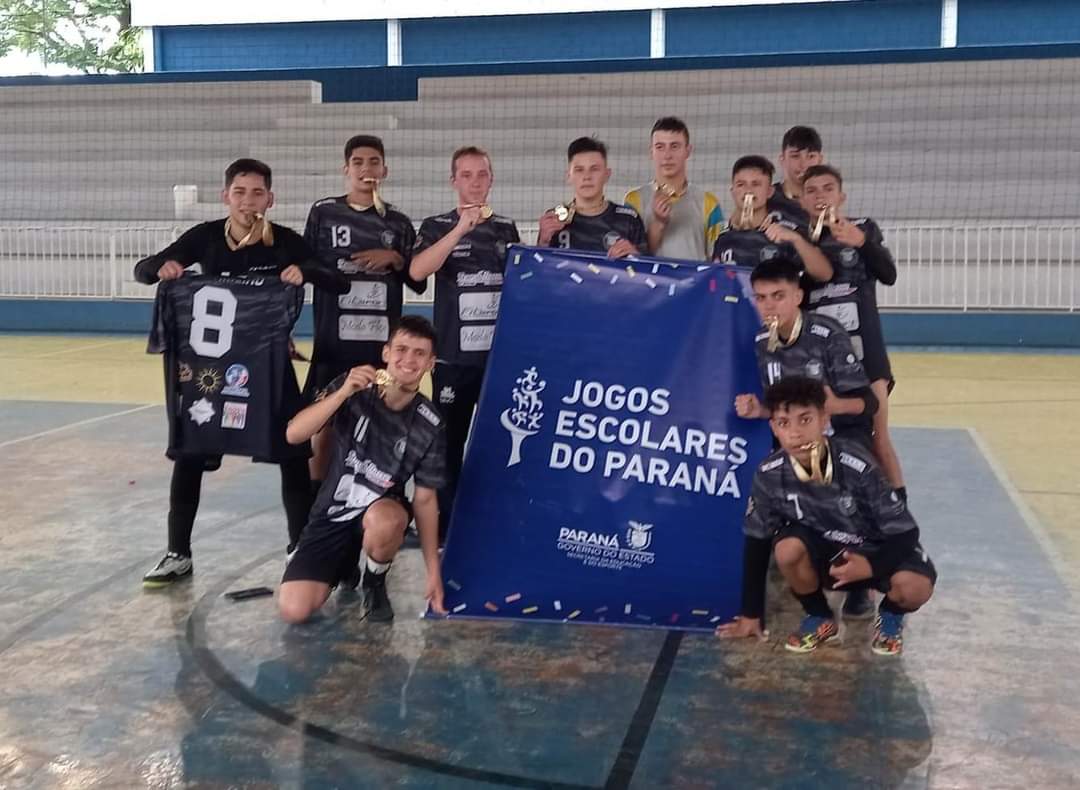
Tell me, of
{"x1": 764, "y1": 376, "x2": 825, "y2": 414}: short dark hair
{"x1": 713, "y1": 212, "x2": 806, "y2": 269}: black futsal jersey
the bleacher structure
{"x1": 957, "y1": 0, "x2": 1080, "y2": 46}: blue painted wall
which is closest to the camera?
{"x1": 764, "y1": 376, "x2": 825, "y2": 414}: short dark hair

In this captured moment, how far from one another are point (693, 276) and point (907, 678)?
1411 millimetres

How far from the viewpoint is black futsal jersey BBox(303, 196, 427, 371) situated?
181 inches

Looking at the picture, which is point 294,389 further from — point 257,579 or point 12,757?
point 12,757

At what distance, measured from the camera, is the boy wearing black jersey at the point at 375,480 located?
3861 mm

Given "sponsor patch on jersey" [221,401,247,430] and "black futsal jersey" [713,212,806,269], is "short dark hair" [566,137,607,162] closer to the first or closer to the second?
"black futsal jersey" [713,212,806,269]

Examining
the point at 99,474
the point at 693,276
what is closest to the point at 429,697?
the point at 693,276

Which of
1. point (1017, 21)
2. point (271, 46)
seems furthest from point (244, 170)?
point (271, 46)

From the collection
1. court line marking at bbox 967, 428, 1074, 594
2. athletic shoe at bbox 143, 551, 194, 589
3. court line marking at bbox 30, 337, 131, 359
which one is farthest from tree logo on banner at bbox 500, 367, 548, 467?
court line marking at bbox 30, 337, 131, 359

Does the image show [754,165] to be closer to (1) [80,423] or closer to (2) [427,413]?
(2) [427,413]

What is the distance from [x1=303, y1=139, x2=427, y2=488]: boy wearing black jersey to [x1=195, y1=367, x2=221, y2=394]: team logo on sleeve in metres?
0.39

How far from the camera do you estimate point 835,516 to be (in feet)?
12.0

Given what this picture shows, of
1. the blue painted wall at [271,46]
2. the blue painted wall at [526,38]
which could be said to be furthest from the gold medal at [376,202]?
the blue painted wall at [271,46]

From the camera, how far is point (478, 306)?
4.54 m

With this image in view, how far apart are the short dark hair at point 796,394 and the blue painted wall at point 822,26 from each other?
17.3m
